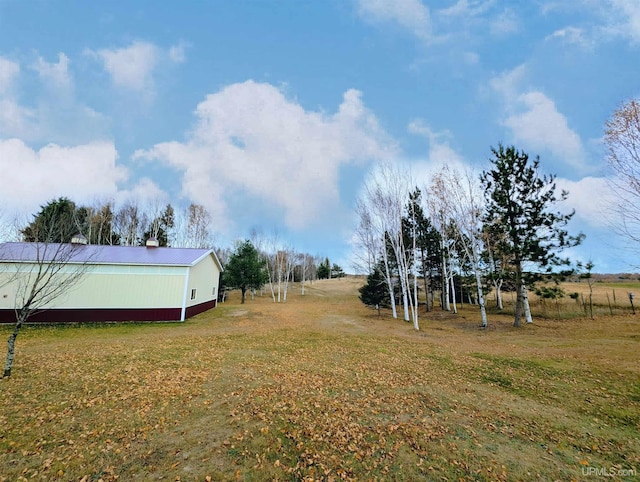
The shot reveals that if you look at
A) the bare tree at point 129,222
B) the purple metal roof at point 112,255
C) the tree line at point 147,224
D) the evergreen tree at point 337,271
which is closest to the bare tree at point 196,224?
the tree line at point 147,224

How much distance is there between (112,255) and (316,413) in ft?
69.5

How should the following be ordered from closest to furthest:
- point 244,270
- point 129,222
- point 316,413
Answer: point 316,413
point 244,270
point 129,222

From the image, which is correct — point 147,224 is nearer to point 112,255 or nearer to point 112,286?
point 112,255

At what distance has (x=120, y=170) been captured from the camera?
31266 mm

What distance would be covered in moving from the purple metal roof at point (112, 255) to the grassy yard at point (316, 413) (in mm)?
7669

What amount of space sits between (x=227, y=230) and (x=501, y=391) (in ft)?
157

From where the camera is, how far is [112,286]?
18.4 m

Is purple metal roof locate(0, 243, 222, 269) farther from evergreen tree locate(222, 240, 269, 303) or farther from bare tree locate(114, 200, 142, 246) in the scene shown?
bare tree locate(114, 200, 142, 246)

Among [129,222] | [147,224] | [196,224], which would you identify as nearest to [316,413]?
[196,224]

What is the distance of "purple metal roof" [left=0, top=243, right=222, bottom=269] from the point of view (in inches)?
699

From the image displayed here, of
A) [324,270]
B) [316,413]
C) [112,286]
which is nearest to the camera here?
[316,413]

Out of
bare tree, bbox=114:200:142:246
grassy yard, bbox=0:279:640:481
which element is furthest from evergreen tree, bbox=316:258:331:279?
grassy yard, bbox=0:279:640:481

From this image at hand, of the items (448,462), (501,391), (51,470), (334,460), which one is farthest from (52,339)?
(501,391)

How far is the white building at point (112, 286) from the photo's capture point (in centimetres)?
1748
